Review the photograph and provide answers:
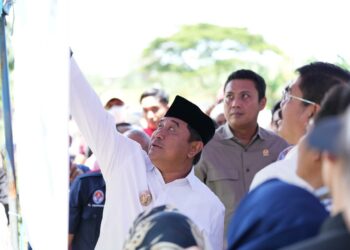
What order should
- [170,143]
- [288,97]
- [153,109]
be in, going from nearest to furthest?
[288,97], [170,143], [153,109]

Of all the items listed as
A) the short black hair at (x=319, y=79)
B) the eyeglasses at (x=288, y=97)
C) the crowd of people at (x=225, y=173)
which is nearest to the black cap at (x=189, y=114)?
the crowd of people at (x=225, y=173)

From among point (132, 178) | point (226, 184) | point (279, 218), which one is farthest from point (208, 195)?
point (279, 218)

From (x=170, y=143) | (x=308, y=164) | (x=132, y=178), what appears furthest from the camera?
(x=170, y=143)

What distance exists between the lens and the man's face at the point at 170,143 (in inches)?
195

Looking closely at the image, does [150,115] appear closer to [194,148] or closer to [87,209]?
[87,209]

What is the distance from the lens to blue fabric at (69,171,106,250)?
612 cm

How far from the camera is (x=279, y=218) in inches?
97.0

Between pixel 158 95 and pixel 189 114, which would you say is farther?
pixel 158 95

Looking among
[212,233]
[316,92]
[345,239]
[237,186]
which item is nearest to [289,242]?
[345,239]

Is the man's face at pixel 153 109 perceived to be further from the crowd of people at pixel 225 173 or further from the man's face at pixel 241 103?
the man's face at pixel 241 103

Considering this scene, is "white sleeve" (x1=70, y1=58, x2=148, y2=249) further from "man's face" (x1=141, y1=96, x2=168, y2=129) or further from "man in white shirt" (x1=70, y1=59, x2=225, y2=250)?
"man's face" (x1=141, y1=96, x2=168, y2=129)

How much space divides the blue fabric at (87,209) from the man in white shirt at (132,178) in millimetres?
1217

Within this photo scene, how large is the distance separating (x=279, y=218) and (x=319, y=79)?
169 cm

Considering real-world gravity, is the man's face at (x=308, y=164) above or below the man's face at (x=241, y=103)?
below
